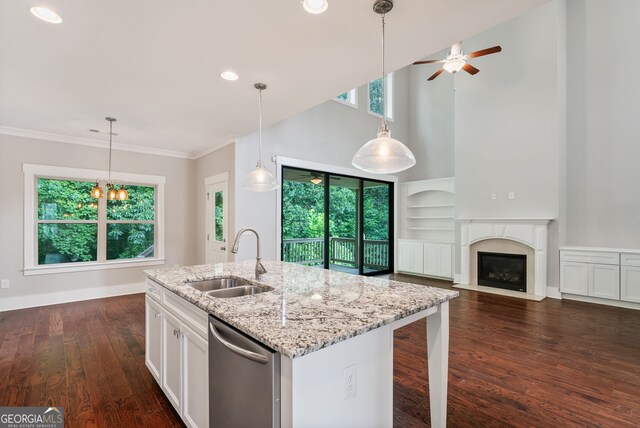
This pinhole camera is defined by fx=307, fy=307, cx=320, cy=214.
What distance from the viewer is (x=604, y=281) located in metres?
4.60

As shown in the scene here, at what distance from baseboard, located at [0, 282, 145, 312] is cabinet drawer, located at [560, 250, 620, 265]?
286 inches

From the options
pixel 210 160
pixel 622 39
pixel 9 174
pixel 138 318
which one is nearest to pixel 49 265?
pixel 9 174

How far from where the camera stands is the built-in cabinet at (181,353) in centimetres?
164

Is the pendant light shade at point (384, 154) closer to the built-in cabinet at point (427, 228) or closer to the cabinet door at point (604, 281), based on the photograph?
the cabinet door at point (604, 281)

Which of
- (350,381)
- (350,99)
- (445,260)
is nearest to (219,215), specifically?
(350,99)

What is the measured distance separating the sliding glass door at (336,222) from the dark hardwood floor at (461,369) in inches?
103

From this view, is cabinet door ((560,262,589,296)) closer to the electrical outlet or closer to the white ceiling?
the white ceiling

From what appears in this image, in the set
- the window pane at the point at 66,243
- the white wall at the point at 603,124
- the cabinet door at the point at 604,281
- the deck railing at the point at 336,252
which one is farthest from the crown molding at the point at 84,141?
the cabinet door at the point at 604,281

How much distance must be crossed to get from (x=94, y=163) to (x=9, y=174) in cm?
103

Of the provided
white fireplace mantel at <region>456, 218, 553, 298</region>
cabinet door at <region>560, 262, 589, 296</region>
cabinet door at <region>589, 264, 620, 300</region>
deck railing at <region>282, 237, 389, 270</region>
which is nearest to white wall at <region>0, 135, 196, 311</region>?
deck railing at <region>282, 237, 389, 270</region>

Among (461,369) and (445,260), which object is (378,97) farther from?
(461,369)

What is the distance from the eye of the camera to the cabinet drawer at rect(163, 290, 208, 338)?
1.63 m

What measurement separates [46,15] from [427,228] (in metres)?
7.07

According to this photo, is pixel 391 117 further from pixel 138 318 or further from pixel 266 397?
pixel 266 397
